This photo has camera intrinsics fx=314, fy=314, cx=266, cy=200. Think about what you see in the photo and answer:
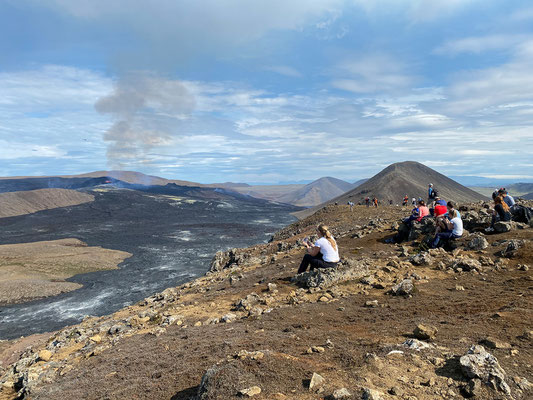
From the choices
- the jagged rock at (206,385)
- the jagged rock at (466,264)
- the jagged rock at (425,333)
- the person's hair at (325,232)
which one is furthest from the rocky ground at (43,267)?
the jagged rock at (425,333)

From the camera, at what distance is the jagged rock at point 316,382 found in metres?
4.70

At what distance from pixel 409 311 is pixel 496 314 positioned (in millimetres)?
1965

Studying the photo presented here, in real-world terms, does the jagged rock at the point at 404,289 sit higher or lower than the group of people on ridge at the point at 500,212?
lower

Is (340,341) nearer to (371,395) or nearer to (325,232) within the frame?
(371,395)

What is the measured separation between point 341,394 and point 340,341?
2.62m

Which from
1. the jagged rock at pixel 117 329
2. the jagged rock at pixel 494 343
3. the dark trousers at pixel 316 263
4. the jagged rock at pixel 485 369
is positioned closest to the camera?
the jagged rock at pixel 485 369

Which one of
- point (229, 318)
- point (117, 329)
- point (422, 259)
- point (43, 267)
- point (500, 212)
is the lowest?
point (43, 267)

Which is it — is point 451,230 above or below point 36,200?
above

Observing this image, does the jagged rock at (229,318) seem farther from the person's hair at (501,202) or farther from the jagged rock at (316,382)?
the person's hair at (501,202)

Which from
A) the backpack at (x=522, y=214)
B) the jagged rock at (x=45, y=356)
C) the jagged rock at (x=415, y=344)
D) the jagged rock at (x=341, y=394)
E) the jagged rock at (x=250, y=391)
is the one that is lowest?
the jagged rock at (x=45, y=356)

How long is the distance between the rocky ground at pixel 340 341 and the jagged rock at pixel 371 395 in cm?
2

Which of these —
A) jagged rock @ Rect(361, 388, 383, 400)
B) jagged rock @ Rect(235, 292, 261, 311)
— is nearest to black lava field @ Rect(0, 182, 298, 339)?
jagged rock @ Rect(235, 292, 261, 311)

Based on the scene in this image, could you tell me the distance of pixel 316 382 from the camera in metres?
4.78

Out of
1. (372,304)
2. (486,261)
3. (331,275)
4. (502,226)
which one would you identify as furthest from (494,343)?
(502,226)
